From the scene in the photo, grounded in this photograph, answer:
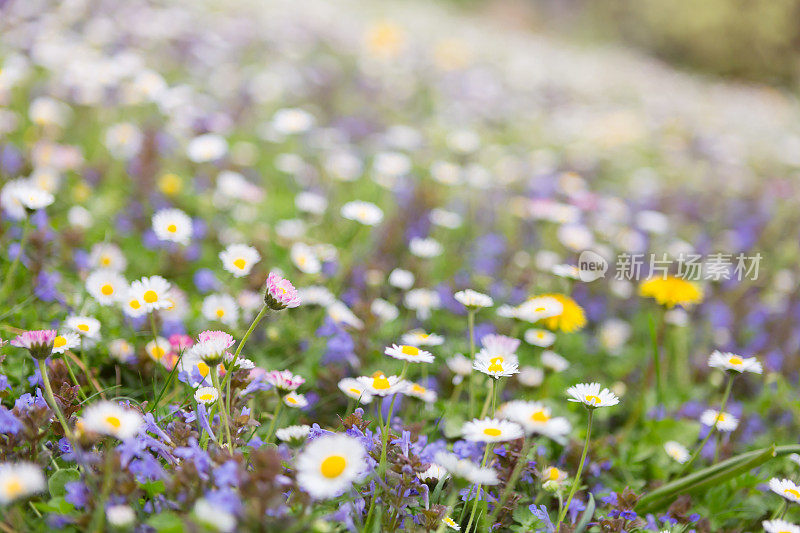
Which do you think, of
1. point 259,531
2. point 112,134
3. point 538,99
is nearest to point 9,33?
point 112,134

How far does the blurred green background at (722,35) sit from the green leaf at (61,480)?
13.9 metres

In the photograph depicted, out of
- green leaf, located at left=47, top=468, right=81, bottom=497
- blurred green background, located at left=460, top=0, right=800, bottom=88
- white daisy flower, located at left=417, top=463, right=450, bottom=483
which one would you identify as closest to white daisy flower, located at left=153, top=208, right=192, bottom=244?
green leaf, located at left=47, top=468, right=81, bottom=497

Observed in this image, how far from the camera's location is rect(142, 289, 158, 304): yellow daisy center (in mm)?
1419

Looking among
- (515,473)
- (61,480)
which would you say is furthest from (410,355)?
(61,480)

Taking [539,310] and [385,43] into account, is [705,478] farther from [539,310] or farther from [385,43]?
[385,43]

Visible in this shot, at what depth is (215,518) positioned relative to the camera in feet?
2.91

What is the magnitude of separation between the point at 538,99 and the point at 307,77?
2319 mm

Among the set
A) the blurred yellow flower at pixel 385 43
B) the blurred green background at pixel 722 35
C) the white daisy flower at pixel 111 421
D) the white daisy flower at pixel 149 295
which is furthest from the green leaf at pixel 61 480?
the blurred green background at pixel 722 35

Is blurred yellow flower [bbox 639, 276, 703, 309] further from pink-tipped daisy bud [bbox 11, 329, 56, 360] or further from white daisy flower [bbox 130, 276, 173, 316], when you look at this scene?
pink-tipped daisy bud [bbox 11, 329, 56, 360]

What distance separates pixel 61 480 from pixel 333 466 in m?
0.53

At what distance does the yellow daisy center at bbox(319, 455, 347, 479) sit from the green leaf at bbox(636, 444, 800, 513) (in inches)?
34.1

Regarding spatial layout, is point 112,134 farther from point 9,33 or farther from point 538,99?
point 538,99

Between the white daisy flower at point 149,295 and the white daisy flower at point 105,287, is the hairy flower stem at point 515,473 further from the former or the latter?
the white daisy flower at point 105,287

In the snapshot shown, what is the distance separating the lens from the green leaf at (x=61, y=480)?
114 cm
